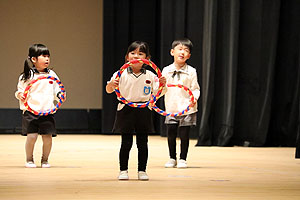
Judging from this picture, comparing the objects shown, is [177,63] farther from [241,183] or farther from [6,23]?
[6,23]

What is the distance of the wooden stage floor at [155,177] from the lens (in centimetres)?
327

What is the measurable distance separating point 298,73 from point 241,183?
3.91m

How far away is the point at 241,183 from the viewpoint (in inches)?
149

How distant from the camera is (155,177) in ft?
13.3

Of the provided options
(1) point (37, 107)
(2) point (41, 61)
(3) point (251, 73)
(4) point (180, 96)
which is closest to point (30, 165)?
(1) point (37, 107)

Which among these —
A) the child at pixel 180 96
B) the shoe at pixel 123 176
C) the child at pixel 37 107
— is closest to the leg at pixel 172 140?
the child at pixel 180 96

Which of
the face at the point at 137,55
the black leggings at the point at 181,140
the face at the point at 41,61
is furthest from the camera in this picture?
the black leggings at the point at 181,140

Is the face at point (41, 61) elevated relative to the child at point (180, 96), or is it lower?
elevated

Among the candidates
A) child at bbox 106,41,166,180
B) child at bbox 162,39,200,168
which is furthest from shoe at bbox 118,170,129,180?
child at bbox 162,39,200,168

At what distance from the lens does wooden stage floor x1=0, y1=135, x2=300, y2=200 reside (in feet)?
10.7

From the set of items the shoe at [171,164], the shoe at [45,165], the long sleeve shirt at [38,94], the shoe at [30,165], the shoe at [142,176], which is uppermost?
the long sleeve shirt at [38,94]

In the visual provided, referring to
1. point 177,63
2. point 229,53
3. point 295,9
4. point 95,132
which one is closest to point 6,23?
point 95,132

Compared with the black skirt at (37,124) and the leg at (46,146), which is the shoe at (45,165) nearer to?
the leg at (46,146)

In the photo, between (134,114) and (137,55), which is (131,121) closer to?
(134,114)
